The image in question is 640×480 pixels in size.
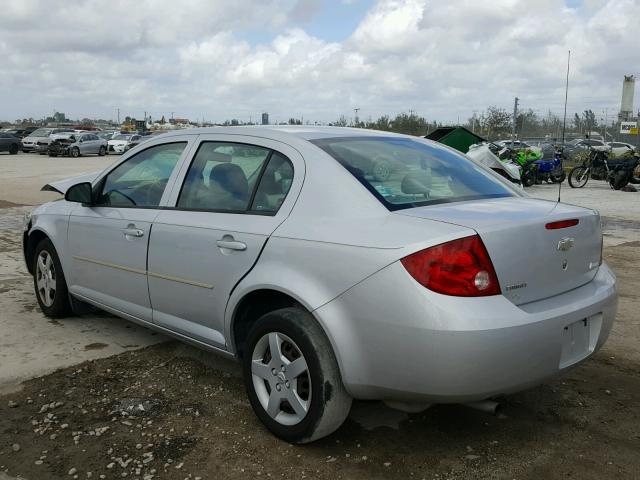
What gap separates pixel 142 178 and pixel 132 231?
18.8 inches

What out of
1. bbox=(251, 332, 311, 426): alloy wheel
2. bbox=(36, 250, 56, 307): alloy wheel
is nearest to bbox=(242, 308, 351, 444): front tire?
bbox=(251, 332, 311, 426): alloy wheel

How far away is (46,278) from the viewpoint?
507cm

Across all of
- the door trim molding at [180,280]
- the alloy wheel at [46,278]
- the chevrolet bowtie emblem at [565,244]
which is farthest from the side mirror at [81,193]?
the chevrolet bowtie emblem at [565,244]

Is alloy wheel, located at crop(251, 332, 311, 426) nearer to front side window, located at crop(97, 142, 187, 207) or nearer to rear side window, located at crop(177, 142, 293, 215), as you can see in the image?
rear side window, located at crop(177, 142, 293, 215)

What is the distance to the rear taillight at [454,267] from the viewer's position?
2559 millimetres

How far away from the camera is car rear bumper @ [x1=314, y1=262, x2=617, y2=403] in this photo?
2521 mm

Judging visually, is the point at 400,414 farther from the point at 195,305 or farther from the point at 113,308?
the point at 113,308

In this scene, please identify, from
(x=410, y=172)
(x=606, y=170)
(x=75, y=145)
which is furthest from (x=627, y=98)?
(x=410, y=172)

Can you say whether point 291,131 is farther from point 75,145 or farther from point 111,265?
point 75,145

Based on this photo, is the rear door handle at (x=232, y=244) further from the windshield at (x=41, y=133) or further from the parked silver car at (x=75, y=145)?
the windshield at (x=41, y=133)

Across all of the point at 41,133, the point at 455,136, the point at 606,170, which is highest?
the point at 455,136

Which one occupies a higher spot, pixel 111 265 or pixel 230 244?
pixel 230 244

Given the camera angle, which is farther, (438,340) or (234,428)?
(234,428)

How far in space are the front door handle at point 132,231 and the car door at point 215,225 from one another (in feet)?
0.51
